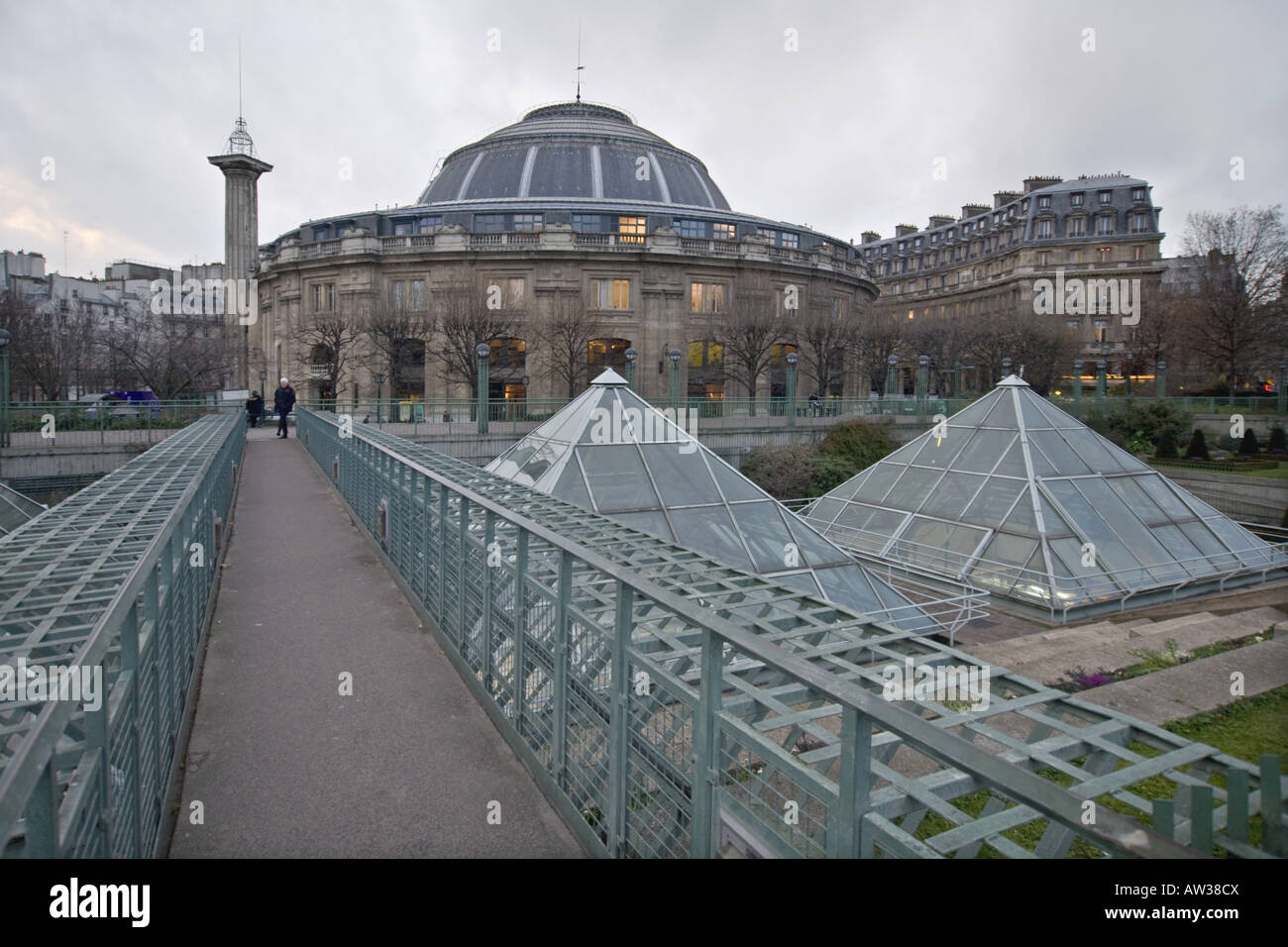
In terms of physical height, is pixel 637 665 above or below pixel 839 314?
below

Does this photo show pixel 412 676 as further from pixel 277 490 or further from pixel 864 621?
pixel 277 490

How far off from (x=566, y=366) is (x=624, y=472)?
36487 mm

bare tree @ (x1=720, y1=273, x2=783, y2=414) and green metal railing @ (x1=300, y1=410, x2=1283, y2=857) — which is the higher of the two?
bare tree @ (x1=720, y1=273, x2=783, y2=414)

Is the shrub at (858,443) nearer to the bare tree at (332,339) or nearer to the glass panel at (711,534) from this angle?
the glass panel at (711,534)

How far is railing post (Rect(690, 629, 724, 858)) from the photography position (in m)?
3.29

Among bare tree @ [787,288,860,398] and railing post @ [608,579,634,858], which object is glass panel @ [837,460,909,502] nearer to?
railing post @ [608,579,634,858]

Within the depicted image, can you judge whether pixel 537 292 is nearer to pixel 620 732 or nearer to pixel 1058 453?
pixel 1058 453

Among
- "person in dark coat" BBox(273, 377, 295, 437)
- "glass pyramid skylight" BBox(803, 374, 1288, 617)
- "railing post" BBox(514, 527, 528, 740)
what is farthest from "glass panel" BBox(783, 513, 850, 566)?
"person in dark coat" BBox(273, 377, 295, 437)

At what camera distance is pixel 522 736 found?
5141mm

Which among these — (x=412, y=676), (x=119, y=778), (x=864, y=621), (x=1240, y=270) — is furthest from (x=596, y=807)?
(x=1240, y=270)

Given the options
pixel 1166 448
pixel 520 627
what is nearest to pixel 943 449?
pixel 520 627

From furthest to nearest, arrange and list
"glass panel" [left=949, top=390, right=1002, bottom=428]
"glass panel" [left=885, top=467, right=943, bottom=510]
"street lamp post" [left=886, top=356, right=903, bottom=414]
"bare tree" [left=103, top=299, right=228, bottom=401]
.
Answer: "street lamp post" [left=886, top=356, right=903, bottom=414], "bare tree" [left=103, top=299, right=228, bottom=401], "glass panel" [left=949, top=390, right=1002, bottom=428], "glass panel" [left=885, top=467, right=943, bottom=510]

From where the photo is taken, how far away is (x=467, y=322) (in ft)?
156

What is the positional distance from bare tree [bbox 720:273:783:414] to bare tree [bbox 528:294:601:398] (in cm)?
928
